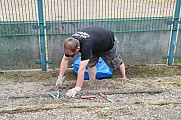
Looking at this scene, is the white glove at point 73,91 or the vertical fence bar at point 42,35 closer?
the white glove at point 73,91

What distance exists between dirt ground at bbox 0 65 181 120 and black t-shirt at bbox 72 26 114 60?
0.63m

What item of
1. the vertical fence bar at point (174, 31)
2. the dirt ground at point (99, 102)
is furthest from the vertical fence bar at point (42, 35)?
the vertical fence bar at point (174, 31)

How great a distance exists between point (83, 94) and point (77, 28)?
2.07 meters

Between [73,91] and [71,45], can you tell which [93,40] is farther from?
[73,91]

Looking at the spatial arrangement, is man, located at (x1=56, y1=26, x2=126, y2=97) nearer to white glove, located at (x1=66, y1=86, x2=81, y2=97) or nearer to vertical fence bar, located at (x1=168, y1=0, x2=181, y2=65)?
white glove, located at (x1=66, y1=86, x2=81, y2=97)

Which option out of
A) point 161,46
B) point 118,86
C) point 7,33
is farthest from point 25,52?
point 161,46

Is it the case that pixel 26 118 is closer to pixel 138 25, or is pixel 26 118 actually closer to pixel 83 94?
pixel 83 94

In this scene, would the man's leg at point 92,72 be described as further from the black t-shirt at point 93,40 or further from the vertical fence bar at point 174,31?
the vertical fence bar at point 174,31

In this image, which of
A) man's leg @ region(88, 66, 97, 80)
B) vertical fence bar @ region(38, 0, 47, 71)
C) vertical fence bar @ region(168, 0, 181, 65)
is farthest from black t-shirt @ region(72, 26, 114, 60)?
vertical fence bar @ region(168, 0, 181, 65)

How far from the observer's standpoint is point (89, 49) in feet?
13.3

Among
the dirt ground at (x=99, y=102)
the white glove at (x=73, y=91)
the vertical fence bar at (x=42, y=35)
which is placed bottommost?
the dirt ground at (x=99, y=102)

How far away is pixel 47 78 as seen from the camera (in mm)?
5895

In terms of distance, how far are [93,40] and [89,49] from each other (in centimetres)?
24

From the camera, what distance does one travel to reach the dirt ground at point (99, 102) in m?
3.62
